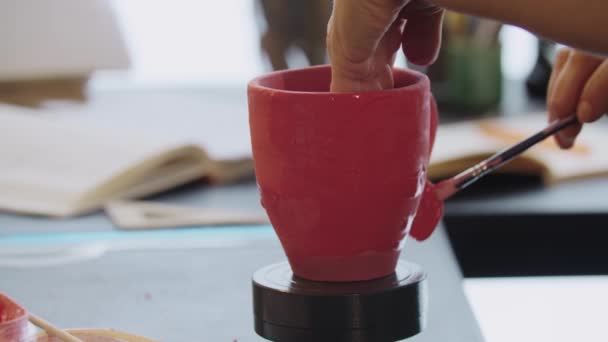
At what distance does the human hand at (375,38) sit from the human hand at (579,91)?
0.12 metres

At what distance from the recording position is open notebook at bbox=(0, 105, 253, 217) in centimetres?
105

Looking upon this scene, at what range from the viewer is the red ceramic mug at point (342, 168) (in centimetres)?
59

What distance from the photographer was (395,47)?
646mm

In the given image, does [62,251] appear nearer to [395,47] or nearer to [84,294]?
[84,294]

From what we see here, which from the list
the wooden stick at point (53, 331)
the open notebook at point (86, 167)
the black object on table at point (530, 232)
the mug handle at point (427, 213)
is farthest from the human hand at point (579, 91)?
the open notebook at point (86, 167)

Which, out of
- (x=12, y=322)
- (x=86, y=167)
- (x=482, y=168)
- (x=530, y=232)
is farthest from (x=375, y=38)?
(x=86, y=167)

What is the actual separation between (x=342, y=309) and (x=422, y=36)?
0.18m

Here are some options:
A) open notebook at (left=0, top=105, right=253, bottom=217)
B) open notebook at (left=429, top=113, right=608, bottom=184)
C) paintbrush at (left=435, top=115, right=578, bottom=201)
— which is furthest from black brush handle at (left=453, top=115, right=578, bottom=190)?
open notebook at (left=0, top=105, right=253, bottom=217)

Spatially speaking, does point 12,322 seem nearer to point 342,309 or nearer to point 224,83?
point 342,309

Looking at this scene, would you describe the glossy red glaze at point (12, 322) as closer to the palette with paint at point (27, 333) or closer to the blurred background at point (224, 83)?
the palette with paint at point (27, 333)

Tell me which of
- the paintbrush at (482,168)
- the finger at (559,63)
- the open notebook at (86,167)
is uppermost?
the finger at (559,63)

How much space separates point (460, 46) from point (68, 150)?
59 cm

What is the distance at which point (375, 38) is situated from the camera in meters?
0.58

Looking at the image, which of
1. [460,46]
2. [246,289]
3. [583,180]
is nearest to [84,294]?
[246,289]
